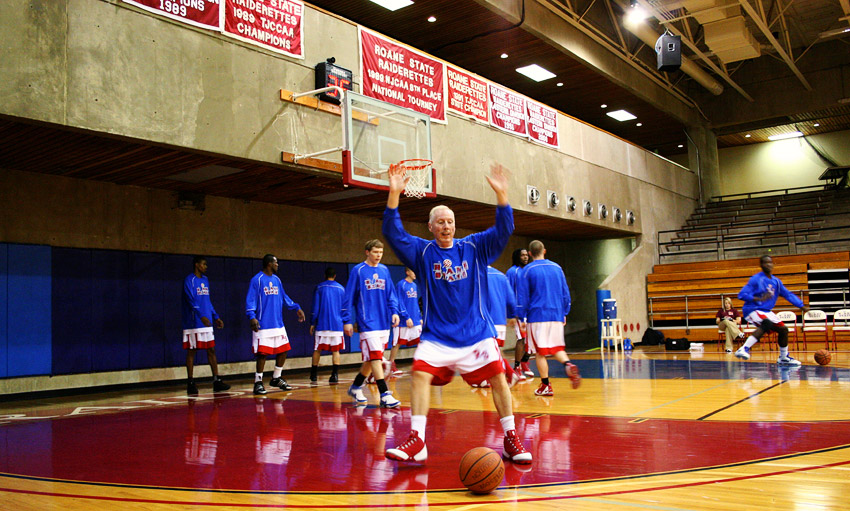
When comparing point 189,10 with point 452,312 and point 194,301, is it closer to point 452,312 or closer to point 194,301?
point 194,301

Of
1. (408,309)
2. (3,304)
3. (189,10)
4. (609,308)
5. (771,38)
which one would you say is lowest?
(609,308)

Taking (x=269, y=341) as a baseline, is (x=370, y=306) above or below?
above

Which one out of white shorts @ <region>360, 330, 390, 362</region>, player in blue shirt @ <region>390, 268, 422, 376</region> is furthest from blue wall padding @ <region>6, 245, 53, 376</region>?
white shorts @ <region>360, 330, 390, 362</region>

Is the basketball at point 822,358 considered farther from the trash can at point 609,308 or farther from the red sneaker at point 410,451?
the red sneaker at point 410,451

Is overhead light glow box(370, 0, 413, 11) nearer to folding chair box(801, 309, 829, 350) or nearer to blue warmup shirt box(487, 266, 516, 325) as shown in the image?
blue warmup shirt box(487, 266, 516, 325)

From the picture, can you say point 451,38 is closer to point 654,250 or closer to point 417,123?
point 417,123

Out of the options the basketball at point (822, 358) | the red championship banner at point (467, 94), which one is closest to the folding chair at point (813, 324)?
the basketball at point (822, 358)

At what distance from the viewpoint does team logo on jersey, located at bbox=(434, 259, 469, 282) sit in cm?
470

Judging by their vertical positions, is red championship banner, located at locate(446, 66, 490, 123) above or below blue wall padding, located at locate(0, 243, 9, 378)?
above

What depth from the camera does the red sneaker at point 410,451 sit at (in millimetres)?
4422

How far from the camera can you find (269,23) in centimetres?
1030

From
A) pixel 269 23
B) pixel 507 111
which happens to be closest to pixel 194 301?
pixel 269 23

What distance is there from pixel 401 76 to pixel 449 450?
9.09 metres

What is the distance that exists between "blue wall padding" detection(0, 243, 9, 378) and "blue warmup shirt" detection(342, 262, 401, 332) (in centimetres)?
571
